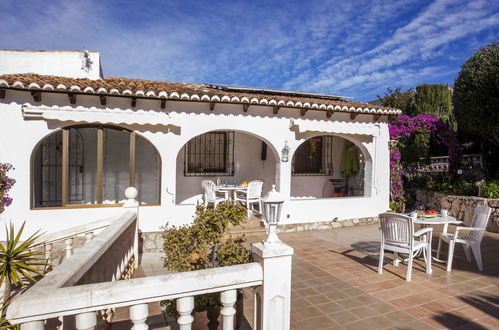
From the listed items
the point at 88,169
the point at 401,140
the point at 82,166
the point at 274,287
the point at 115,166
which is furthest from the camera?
the point at 401,140

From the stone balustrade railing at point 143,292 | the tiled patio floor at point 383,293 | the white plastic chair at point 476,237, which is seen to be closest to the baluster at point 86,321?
the stone balustrade railing at point 143,292

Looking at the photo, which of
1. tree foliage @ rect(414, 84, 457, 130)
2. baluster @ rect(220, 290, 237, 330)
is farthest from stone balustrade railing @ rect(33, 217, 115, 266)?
tree foliage @ rect(414, 84, 457, 130)

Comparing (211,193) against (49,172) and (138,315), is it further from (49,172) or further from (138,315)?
(138,315)

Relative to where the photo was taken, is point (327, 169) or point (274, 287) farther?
point (327, 169)

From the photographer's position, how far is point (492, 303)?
478 centimetres

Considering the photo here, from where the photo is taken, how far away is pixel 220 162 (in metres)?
12.0

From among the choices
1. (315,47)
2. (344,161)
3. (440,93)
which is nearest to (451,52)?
(440,93)

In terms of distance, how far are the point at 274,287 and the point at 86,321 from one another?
5.00 ft

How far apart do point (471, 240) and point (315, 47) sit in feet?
34.0

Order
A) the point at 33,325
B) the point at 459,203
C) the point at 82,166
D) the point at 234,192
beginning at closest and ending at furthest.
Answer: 1. the point at 33,325
2. the point at 234,192
3. the point at 82,166
4. the point at 459,203

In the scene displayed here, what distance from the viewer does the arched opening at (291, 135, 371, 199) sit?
1307 cm

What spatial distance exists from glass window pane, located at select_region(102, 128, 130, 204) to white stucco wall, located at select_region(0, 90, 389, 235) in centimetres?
210

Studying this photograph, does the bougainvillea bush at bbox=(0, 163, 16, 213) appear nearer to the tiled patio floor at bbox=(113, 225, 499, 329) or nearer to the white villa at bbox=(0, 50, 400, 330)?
the white villa at bbox=(0, 50, 400, 330)

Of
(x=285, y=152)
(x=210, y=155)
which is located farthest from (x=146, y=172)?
(x=285, y=152)
